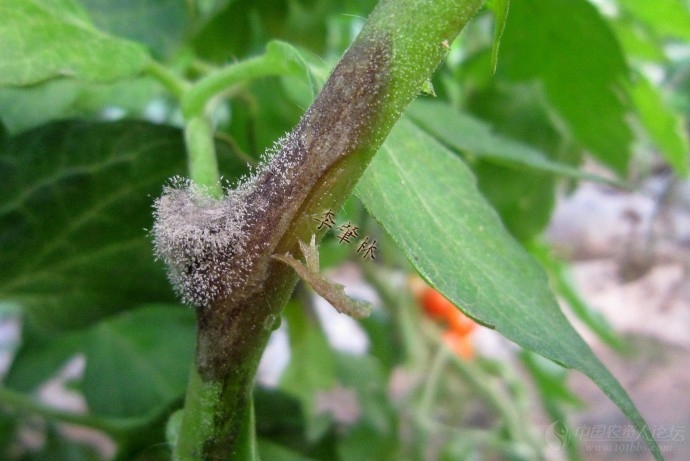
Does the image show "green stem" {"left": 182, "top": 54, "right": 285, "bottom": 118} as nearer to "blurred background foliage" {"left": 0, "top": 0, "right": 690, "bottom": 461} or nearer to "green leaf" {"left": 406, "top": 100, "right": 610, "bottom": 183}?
"blurred background foliage" {"left": 0, "top": 0, "right": 690, "bottom": 461}

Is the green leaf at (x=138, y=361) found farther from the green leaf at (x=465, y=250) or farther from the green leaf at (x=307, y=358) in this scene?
the green leaf at (x=465, y=250)

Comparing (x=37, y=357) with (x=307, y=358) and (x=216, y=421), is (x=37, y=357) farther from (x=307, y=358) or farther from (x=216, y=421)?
(x=216, y=421)

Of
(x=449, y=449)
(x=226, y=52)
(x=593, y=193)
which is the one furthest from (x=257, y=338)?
(x=593, y=193)

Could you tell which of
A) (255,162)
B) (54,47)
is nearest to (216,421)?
(255,162)

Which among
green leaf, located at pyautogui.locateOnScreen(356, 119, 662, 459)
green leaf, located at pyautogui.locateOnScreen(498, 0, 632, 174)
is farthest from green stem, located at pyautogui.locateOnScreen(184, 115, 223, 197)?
green leaf, located at pyautogui.locateOnScreen(498, 0, 632, 174)

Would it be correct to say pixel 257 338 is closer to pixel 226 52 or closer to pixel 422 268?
pixel 422 268

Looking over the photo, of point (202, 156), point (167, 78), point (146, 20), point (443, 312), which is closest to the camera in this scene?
point (202, 156)
